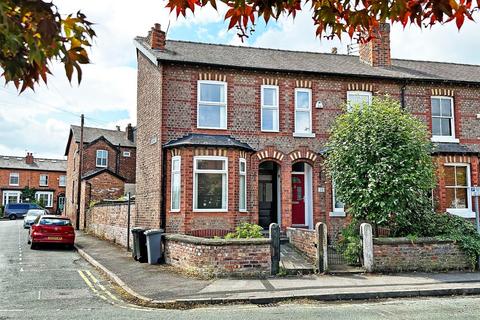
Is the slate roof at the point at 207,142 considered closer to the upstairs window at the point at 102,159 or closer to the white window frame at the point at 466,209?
the white window frame at the point at 466,209

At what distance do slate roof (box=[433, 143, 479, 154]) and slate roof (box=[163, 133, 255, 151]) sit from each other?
24.8ft

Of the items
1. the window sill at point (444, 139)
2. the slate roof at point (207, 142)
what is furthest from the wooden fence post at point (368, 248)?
the window sill at point (444, 139)

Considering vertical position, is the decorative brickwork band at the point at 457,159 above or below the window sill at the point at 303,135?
below

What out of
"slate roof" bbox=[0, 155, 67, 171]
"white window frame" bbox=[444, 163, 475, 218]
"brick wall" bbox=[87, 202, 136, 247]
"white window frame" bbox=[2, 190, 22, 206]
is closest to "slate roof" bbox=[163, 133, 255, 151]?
"brick wall" bbox=[87, 202, 136, 247]

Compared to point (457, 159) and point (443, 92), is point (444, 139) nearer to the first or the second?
point (457, 159)

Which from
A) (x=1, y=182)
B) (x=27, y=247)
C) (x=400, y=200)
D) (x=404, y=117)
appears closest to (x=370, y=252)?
(x=400, y=200)

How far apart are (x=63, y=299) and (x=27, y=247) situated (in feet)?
40.2

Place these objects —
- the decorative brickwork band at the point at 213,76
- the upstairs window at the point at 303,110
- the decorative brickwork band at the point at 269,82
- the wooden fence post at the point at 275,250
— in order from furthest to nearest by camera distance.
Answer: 1. the upstairs window at the point at 303,110
2. the decorative brickwork band at the point at 269,82
3. the decorative brickwork band at the point at 213,76
4. the wooden fence post at the point at 275,250

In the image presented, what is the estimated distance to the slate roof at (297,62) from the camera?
17.2 m

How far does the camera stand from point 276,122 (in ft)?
57.2

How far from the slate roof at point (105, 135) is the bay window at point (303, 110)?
29.2 meters

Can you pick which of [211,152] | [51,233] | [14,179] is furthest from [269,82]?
[14,179]

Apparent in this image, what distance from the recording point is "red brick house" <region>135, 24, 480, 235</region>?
1562 centimetres

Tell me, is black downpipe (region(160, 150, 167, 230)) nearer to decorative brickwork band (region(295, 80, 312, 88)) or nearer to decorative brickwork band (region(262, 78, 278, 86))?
decorative brickwork band (region(262, 78, 278, 86))
